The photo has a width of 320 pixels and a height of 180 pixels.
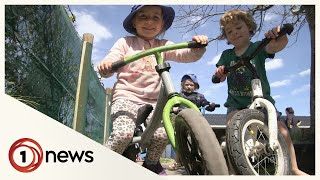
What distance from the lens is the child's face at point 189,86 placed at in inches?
95.9

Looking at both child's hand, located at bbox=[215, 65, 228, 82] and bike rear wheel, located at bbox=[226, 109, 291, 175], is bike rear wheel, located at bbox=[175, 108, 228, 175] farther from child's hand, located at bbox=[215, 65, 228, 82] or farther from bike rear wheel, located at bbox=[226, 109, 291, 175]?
child's hand, located at bbox=[215, 65, 228, 82]

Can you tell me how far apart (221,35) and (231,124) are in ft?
2.72

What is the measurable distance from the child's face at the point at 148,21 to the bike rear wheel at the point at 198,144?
81 cm

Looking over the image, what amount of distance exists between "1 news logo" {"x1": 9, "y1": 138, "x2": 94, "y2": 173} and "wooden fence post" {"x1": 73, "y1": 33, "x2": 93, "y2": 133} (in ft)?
2.23

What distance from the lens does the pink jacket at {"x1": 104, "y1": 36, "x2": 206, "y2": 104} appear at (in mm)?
1984

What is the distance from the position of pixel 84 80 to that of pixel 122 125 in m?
0.69

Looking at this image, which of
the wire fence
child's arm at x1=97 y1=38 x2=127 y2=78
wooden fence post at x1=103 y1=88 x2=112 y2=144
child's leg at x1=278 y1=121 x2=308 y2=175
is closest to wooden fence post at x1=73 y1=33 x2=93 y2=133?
the wire fence

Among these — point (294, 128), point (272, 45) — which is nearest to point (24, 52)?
point (272, 45)

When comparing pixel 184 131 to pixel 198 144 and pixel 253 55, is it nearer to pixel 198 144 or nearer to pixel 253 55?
pixel 198 144

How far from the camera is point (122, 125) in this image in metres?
1.86

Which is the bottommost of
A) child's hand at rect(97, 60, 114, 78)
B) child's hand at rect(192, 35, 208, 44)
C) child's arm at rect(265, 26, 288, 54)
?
child's hand at rect(97, 60, 114, 78)

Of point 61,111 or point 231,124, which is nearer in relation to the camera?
point 231,124

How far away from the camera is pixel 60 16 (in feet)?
7.73
